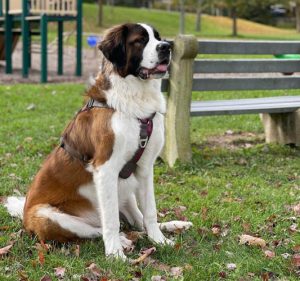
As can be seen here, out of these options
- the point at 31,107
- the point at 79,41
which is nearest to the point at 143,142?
the point at 31,107

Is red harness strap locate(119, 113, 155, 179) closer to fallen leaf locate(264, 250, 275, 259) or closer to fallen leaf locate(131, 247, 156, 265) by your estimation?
fallen leaf locate(131, 247, 156, 265)

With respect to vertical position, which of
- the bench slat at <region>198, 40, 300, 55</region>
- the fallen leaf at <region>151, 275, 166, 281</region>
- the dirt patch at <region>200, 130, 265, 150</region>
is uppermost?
the bench slat at <region>198, 40, 300, 55</region>

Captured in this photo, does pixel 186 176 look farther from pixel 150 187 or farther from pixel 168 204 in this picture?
pixel 150 187

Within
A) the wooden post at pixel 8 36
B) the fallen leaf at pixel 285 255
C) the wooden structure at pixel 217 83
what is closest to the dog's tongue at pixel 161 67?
the fallen leaf at pixel 285 255

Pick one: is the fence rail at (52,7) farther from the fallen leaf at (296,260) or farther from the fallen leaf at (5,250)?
the fallen leaf at (296,260)

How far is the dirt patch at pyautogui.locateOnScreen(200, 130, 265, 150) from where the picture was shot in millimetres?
7453

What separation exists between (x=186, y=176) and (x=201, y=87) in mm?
1134

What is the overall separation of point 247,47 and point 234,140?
1578mm

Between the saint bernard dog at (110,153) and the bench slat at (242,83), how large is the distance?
8.22ft

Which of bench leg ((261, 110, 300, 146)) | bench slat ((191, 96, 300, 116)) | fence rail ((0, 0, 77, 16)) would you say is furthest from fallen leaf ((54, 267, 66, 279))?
fence rail ((0, 0, 77, 16))

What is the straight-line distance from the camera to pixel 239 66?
6.56m

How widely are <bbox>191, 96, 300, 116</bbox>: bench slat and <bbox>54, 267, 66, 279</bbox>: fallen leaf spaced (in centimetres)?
316

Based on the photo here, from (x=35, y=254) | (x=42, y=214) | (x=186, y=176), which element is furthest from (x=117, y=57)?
(x=186, y=176)

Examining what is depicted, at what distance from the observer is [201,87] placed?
6582 mm
